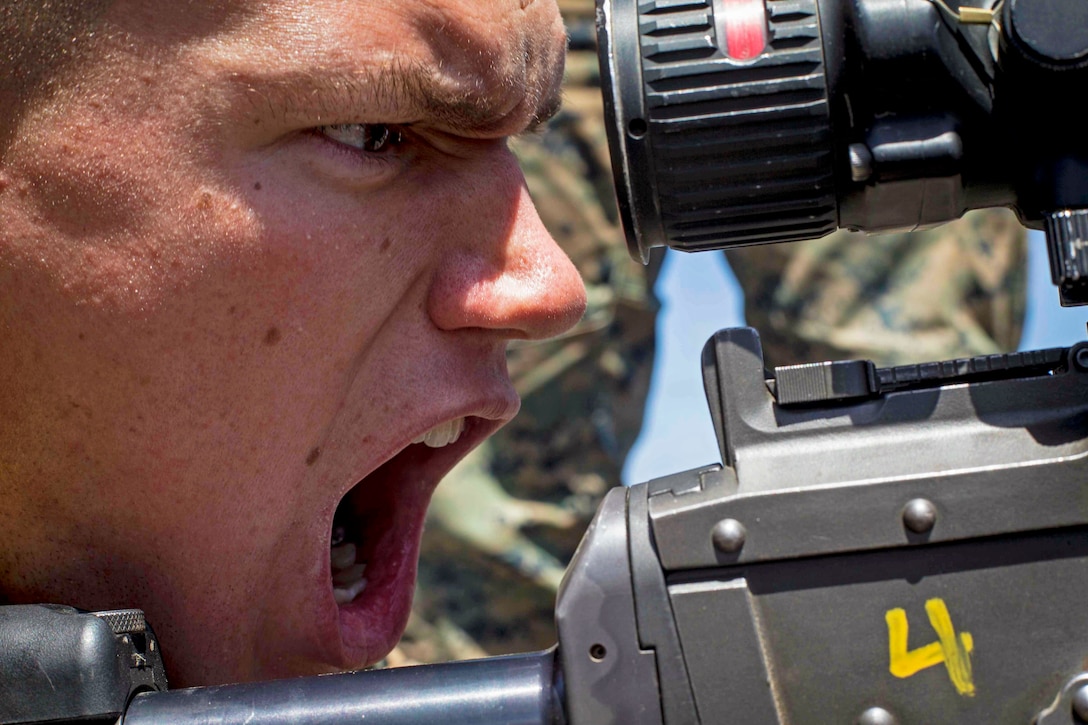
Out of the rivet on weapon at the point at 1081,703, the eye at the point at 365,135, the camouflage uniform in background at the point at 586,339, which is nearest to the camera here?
the rivet on weapon at the point at 1081,703

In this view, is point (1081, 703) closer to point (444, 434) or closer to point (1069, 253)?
point (1069, 253)

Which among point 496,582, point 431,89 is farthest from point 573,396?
point 431,89

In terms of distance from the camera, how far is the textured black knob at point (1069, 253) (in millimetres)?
910

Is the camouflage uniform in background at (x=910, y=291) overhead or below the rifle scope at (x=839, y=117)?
below

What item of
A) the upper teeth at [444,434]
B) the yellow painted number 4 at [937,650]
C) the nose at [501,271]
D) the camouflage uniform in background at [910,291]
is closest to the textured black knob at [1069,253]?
the yellow painted number 4 at [937,650]

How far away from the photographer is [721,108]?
0.98 metres

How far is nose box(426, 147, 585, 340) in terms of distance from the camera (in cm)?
126

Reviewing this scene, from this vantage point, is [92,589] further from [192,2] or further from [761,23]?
[761,23]

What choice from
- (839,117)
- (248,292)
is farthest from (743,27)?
(248,292)

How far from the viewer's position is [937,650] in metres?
0.83

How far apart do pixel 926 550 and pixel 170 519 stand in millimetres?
649

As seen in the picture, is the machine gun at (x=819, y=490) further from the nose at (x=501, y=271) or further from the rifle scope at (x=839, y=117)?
the nose at (x=501, y=271)

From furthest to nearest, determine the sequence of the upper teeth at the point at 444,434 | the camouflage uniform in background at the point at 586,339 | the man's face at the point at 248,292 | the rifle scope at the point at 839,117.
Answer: the camouflage uniform in background at the point at 586,339
the upper teeth at the point at 444,434
the man's face at the point at 248,292
the rifle scope at the point at 839,117

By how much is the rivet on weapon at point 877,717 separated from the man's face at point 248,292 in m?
0.56
